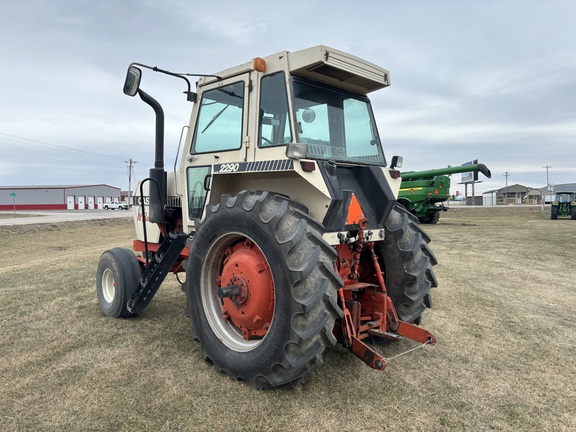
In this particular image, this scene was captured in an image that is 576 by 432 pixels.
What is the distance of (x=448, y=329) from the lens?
4875 millimetres

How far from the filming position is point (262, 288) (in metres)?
3.34

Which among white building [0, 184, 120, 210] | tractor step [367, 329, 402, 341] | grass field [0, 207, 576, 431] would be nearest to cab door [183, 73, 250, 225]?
grass field [0, 207, 576, 431]

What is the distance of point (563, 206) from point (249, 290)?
30.6 meters

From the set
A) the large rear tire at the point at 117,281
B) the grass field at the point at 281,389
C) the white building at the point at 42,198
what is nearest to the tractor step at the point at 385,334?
the grass field at the point at 281,389

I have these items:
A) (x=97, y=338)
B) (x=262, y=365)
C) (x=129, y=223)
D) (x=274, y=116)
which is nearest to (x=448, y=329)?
(x=262, y=365)

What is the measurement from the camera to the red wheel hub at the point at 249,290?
11.0 ft

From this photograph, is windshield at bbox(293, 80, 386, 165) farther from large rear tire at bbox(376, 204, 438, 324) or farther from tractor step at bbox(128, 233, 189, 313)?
tractor step at bbox(128, 233, 189, 313)

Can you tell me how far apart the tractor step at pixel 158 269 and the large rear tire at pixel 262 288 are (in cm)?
73

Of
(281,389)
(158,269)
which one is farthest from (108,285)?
(281,389)

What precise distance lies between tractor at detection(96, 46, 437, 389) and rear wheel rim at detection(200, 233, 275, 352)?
0.01m

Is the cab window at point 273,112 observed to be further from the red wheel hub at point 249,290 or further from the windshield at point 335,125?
the red wheel hub at point 249,290

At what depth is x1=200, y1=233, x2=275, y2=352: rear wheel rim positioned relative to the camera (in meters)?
3.36

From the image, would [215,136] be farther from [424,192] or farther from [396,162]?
[424,192]

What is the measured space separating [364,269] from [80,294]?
4.58 metres
